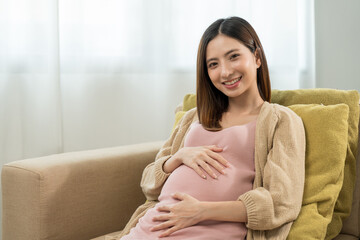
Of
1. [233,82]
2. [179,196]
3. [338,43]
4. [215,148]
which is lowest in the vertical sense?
[179,196]

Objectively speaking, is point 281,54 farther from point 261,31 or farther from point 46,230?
point 46,230

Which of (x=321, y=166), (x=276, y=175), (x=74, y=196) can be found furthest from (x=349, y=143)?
(x=74, y=196)

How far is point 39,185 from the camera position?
135 centimetres

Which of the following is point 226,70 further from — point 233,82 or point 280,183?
point 280,183

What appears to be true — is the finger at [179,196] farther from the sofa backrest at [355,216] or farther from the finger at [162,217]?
the sofa backrest at [355,216]

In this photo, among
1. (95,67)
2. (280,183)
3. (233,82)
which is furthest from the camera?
(95,67)

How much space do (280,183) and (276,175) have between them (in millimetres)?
22

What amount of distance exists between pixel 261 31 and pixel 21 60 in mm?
1508

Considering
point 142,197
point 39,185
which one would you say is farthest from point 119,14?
point 39,185

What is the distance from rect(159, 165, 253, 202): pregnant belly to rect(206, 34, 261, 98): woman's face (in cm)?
25

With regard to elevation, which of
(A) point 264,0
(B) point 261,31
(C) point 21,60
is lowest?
(C) point 21,60

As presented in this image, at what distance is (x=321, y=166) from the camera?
1.23 metres

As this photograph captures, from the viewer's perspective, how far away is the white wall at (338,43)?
2816mm

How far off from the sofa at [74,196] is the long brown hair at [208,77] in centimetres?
35
